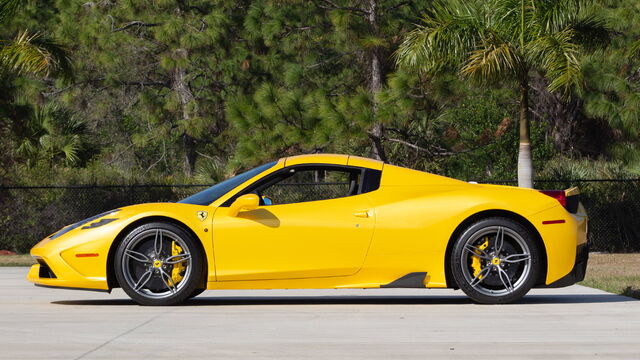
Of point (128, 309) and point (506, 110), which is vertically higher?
point (506, 110)

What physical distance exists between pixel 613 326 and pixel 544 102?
23.3 meters

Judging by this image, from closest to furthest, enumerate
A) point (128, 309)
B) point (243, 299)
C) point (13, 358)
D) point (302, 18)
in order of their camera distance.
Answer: point (13, 358), point (128, 309), point (243, 299), point (302, 18)

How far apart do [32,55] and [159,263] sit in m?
11.3

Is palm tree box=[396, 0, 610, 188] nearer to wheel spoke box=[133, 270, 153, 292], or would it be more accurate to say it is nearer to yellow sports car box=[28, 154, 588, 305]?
yellow sports car box=[28, 154, 588, 305]

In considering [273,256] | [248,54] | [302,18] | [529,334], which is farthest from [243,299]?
[248,54]

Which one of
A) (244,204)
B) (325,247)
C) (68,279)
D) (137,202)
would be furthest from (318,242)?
(137,202)

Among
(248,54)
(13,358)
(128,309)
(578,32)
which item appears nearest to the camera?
(13,358)

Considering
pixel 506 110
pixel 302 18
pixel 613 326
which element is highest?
pixel 302 18

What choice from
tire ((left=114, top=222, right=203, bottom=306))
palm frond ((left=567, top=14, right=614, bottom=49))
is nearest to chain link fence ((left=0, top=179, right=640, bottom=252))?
palm frond ((left=567, top=14, right=614, bottom=49))

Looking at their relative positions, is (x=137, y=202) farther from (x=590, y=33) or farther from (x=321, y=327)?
(x=321, y=327)

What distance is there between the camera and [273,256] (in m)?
9.53

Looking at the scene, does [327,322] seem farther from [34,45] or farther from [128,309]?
[34,45]

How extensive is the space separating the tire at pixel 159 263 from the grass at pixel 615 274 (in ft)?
14.5

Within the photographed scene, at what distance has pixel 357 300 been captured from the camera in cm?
1051
